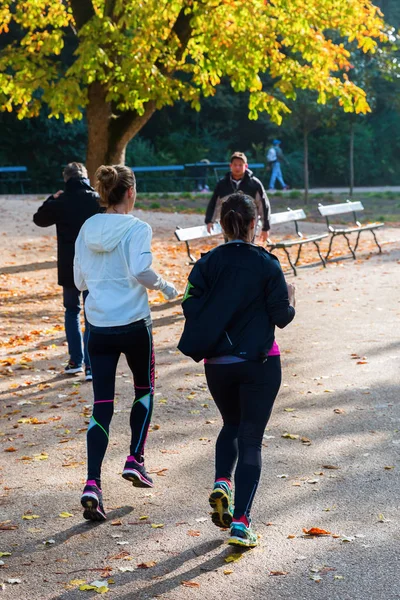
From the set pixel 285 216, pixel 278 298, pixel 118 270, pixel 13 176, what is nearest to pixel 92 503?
pixel 118 270

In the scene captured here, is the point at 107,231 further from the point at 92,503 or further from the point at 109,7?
the point at 109,7

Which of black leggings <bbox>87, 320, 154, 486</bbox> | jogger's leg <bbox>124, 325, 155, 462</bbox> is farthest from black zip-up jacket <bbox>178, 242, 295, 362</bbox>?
jogger's leg <bbox>124, 325, 155, 462</bbox>

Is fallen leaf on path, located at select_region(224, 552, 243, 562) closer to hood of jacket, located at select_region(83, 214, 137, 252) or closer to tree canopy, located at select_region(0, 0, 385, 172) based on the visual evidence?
hood of jacket, located at select_region(83, 214, 137, 252)

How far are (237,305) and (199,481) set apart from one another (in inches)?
61.1

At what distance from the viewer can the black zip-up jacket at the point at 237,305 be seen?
429 centimetres

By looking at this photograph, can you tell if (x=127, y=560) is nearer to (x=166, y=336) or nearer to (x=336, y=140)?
(x=166, y=336)

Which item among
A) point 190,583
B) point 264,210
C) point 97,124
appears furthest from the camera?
point 97,124

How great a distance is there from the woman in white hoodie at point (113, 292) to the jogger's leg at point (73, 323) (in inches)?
122

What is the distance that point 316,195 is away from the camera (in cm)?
2855

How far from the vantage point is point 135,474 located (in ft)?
16.6

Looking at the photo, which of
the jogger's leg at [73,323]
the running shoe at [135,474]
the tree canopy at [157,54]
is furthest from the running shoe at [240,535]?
the tree canopy at [157,54]

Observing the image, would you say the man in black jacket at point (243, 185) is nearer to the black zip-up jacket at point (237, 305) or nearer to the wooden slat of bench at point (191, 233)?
the wooden slat of bench at point (191, 233)

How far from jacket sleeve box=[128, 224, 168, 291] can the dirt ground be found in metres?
1.18

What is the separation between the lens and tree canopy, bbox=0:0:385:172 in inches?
533
